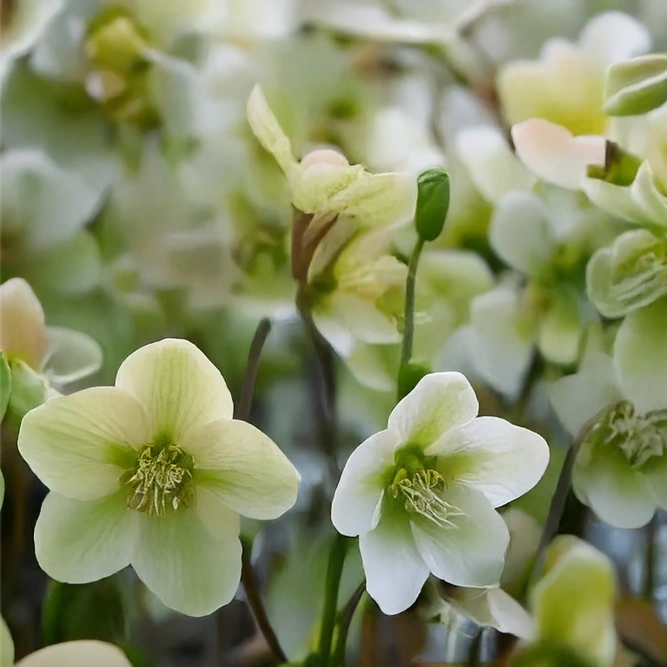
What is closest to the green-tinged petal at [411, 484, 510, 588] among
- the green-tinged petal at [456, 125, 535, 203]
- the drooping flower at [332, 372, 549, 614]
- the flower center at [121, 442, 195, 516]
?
the drooping flower at [332, 372, 549, 614]

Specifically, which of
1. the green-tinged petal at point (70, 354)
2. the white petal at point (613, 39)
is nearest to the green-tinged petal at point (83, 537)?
the green-tinged petal at point (70, 354)

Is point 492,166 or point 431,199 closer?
point 431,199

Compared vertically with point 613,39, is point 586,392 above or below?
below

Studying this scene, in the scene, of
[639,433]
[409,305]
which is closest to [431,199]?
[409,305]

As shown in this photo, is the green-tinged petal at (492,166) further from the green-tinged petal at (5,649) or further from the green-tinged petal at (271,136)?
the green-tinged petal at (5,649)

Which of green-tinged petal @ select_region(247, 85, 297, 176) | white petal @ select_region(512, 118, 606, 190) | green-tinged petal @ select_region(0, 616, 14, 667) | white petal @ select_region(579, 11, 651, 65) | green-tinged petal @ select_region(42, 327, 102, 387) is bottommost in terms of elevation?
green-tinged petal @ select_region(0, 616, 14, 667)

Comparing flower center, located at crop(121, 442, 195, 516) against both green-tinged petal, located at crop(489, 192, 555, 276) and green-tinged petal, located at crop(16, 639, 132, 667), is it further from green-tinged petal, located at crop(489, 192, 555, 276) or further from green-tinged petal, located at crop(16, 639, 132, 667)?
green-tinged petal, located at crop(489, 192, 555, 276)

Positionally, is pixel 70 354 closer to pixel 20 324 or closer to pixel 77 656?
pixel 20 324

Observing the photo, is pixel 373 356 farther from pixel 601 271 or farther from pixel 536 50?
pixel 536 50
